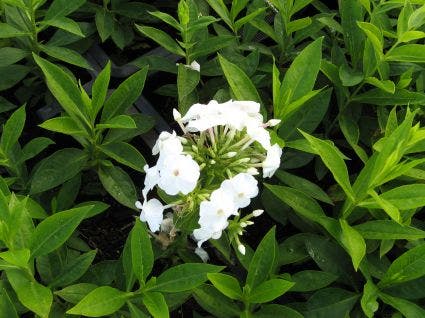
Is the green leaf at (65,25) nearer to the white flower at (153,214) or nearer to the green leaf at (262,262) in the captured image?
the white flower at (153,214)

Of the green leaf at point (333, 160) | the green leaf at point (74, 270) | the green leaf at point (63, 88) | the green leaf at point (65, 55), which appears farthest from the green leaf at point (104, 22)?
the green leaf at point (333, 160)

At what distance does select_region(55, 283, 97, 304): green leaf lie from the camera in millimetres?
1507

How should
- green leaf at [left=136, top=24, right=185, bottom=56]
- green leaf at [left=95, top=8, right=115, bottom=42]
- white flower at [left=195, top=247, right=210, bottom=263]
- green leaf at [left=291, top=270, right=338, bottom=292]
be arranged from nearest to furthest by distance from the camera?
green leaf at [left=291, top=270, right=338, bottom=292], white flower at [left=195, top=247, right=210, bottom=263], green leaf at [left=136, top=24, right=185, bottom=56], green leaf at [left=95, top=8, right=115, bottom=42]

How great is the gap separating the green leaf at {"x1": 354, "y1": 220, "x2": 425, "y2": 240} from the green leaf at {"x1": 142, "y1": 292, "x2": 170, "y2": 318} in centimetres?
56

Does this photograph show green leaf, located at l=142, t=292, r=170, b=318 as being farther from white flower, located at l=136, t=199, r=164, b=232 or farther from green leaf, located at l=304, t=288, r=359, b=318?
green leaf, located at l=304, t=288, r=359, b=318

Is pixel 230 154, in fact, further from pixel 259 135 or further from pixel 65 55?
pixel 65 55

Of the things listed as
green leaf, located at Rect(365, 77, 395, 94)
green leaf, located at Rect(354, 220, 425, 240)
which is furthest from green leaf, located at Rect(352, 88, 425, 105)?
green leaf, located at Rect(354, 220, 425, 240)

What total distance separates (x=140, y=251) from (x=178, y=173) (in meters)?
0.30

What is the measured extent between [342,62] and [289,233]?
2.00 ft

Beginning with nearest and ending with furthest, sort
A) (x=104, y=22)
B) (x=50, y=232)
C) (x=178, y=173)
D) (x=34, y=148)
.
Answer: (x=178, y=173) < (x=50, y=232) < (x=34, y=148) < (x=104, y=22)

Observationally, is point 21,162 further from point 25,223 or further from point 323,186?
point 323,186

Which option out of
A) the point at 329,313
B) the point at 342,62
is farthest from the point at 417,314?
the point at 342,62

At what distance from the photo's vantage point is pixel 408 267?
5.08 ft

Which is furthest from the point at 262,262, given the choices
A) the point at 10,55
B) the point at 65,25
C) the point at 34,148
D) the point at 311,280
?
the point at 10,55
